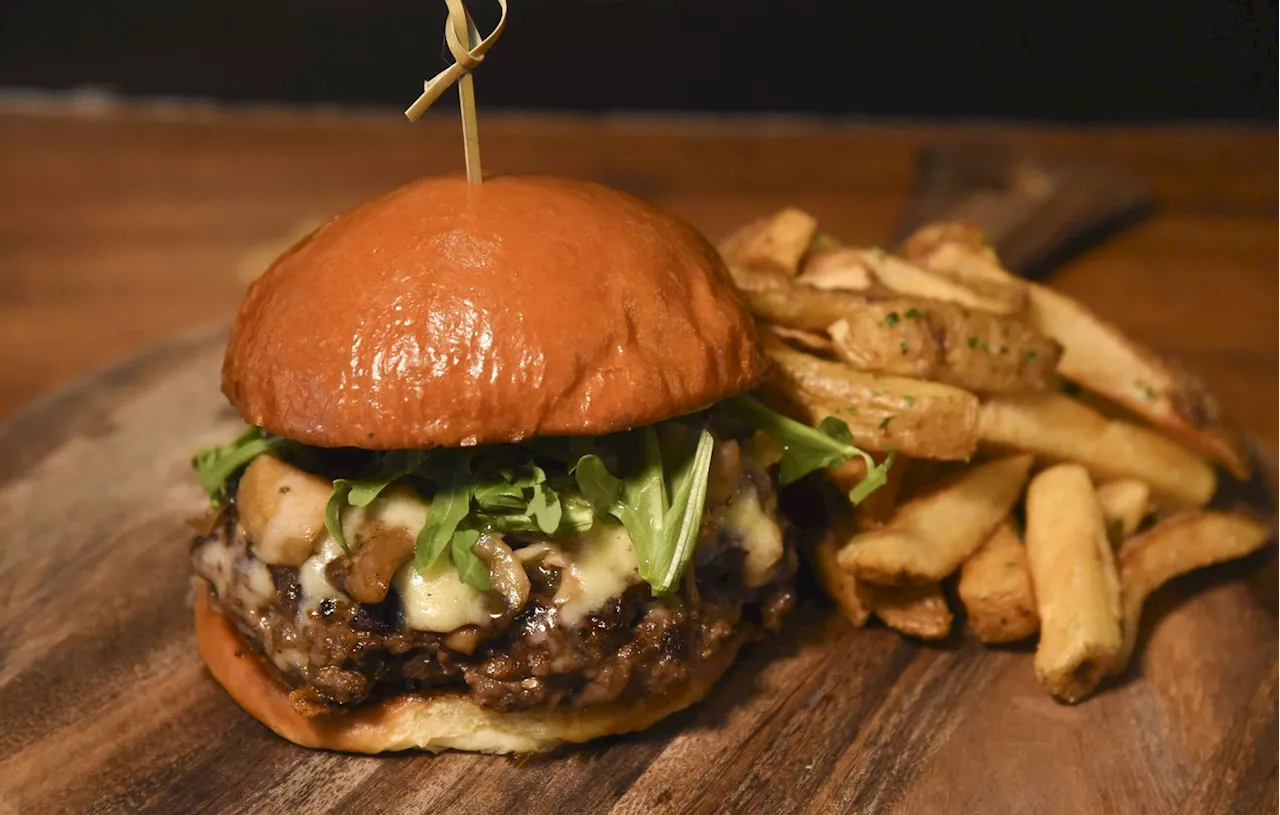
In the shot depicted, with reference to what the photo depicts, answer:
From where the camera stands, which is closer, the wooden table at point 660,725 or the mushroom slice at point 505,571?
the mushroom slice at point 505,571

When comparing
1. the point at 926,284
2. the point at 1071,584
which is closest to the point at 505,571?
the point at 1071,584

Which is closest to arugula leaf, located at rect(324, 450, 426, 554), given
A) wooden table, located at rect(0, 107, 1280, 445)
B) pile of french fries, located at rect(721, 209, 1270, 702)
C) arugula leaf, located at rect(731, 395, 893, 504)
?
arugula leaf, located at rect(731, 395, 893, 504)

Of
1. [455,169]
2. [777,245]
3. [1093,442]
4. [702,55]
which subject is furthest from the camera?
[702,55]

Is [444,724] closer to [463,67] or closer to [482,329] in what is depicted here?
[482,329]

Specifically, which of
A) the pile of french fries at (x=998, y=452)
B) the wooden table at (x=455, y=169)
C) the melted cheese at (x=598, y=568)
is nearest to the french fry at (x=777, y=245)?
the pile of french fries at (x=998, y=452)

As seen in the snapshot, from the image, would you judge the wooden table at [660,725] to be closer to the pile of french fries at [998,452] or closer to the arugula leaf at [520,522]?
the pile of french fries at [998,452]
